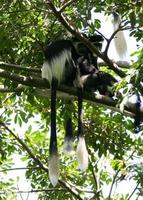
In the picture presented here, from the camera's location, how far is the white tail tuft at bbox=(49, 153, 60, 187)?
11.0ft

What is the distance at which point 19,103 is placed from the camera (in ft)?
14.5

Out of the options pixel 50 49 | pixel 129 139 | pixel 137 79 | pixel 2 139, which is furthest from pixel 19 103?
pixel 137 79

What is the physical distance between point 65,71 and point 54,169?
3.26 ft

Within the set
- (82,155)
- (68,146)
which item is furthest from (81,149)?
(68,146)

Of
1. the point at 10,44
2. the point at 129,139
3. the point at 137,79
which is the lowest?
the point at 129,139

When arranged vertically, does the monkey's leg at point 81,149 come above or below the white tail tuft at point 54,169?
above

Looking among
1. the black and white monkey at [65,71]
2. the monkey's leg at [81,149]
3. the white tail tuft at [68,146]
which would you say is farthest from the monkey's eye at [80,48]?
the white tail tuft at [68,146]

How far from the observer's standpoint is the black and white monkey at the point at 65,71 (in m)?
3.58

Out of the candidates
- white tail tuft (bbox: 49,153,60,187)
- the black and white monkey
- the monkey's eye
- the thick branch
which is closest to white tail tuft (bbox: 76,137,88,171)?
the black and white monkey

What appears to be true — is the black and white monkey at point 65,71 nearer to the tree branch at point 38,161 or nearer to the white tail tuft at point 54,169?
the white tail tuft at point 54,169

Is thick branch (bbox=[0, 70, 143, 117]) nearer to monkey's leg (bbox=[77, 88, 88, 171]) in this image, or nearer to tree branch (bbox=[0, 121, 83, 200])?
monkey's leg (bbox=[77, 88, 88, 171])

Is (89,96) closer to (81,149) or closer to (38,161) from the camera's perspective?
(81,149)

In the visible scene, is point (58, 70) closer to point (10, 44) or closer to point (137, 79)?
point (10, 44)

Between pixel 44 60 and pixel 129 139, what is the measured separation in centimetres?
99
